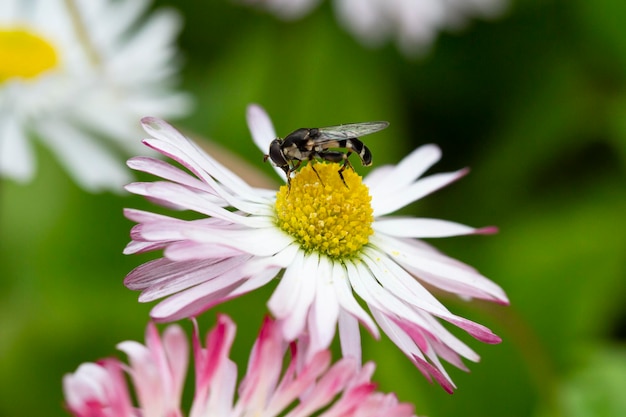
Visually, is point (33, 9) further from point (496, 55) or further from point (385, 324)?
point (385, 324)

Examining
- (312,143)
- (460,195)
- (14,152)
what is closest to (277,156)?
(312,143)

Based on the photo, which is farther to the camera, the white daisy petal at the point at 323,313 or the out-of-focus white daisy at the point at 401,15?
the out-of-focus white daisy at the point at 401,15

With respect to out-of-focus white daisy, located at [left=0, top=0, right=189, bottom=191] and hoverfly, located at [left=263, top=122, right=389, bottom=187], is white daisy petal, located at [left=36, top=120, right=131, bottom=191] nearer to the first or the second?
out-of-focus white daisy, located at [left=0, top=0, right=189, bottom=191]

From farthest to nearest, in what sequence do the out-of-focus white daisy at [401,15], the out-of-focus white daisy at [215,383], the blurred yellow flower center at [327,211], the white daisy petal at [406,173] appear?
the out-of-focus white daisy at [401,15], the white daisy petal at [406,173], the blurred yellow flower center at [327,211], the out-of-focus white daisy at [215,383]

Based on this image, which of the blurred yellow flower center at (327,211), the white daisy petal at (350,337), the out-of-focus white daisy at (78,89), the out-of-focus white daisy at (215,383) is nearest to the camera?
the out-of-focus white daisy at (215,383)

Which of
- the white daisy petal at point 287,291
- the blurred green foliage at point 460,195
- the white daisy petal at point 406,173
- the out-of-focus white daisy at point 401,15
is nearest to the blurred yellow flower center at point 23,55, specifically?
the blurred green foliage at point 460,195

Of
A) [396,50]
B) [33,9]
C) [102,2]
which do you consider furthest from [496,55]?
[33,9]

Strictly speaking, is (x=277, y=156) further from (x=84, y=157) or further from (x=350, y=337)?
(x=84, y=157)

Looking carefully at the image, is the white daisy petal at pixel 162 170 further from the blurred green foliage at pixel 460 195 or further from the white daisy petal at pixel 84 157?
the white daisy petal at pixel 84 157
